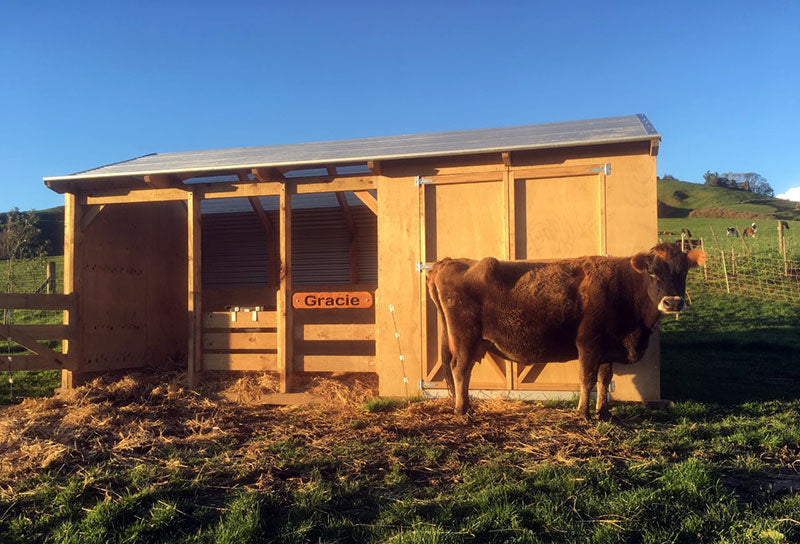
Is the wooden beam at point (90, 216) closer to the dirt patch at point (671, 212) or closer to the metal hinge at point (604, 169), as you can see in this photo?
the metal hinge at point (604, 169)

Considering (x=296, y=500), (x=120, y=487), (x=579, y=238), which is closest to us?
(x=296, y=500)

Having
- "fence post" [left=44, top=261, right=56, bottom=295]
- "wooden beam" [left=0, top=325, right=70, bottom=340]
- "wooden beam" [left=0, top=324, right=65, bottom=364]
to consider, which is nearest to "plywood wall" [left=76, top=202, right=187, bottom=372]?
"wooden beam" [left=0, top=325, right=70, bottom=340]

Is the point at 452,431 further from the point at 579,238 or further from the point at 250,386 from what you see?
the point at 250,386

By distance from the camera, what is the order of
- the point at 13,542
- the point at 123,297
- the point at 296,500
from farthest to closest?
the point at 123,297
the point at 296,500
the point at 13,542

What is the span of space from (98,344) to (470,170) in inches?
284

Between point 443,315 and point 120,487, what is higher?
point 443,315

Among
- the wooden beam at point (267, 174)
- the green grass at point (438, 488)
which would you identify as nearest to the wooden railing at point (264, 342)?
the green grass at point (438, 488)

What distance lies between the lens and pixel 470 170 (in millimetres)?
8312

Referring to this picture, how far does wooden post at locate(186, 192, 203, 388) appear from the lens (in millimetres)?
9227

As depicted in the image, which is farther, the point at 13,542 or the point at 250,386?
the point at 250,386

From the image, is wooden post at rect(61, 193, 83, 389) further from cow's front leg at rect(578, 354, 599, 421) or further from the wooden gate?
cow's front leg at rect(578, 354, 599, 421)

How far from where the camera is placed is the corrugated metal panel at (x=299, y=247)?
13.2 metres

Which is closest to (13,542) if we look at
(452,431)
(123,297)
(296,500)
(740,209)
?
(296,500)

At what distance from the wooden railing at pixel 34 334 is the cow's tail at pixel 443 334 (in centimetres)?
623
